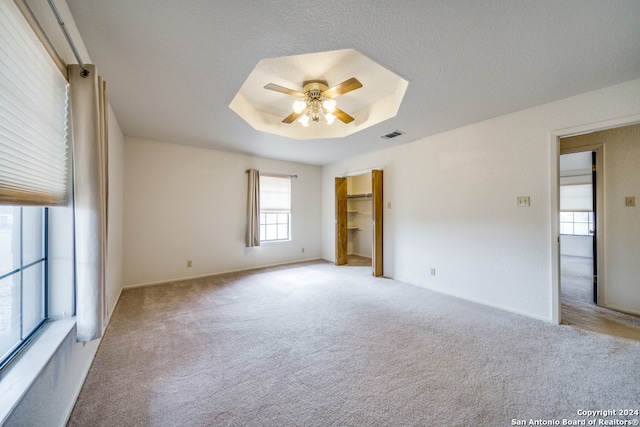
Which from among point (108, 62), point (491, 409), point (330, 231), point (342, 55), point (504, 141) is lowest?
point (491, 409)

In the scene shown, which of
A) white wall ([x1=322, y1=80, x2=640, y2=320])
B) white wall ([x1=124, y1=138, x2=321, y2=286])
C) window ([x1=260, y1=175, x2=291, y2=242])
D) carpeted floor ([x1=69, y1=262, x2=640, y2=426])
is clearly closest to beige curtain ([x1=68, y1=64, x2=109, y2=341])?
carpeted floor ([x1=69, y1=262, x2=640, y2=426])

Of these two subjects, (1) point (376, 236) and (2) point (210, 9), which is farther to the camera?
(1) point (376, 236)

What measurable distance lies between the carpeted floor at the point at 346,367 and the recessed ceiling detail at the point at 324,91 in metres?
2.49

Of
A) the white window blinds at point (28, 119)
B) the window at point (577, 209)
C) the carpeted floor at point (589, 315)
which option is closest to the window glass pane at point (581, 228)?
the window at point (577, 209)

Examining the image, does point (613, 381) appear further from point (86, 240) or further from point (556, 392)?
point (86, 240)

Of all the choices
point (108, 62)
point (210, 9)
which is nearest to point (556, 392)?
point (210, 9)

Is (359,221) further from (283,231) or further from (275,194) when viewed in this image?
(275,194)

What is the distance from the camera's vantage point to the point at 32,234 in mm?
1322

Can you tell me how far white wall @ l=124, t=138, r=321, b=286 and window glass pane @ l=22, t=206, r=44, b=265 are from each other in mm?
2755

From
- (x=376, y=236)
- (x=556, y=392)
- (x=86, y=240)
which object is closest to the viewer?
(x=86, y=240)

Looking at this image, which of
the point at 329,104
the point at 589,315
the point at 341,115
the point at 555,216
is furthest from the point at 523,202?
the point at 329,104

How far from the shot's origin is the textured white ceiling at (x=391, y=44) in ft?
4.75

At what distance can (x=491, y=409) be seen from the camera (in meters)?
1.46

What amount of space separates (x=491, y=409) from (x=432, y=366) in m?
0.44
